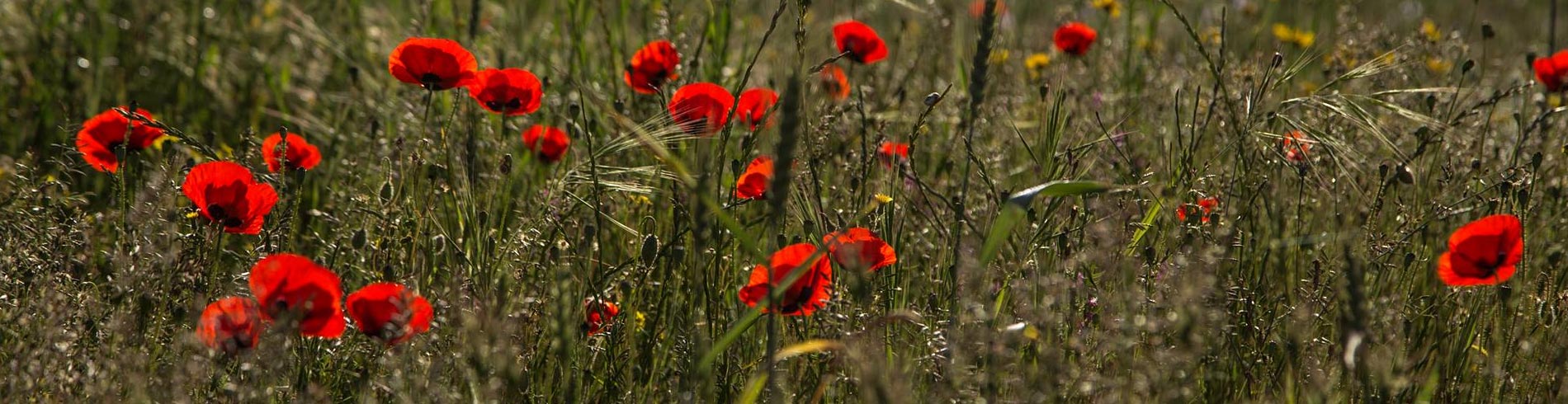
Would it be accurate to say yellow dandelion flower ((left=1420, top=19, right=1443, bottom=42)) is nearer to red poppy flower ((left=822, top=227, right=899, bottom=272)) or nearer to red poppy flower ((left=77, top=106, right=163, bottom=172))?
red poppy flower ((left=822, top=227, right=899, bottom=272))

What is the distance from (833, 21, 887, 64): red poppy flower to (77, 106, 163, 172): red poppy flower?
1.29 m

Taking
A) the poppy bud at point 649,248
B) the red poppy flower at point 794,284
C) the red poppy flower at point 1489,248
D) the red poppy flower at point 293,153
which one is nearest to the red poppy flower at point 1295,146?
the red poppy flower at point 1489,248

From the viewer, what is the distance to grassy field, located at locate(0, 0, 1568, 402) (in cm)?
167

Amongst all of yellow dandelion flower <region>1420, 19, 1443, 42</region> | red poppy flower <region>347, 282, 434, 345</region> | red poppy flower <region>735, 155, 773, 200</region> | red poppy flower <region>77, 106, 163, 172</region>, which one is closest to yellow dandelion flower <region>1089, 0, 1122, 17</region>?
yellow dandelion flower <region>1420, 19, 1443, 42</region>

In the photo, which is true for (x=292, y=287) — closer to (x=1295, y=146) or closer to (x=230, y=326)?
(x=230, y=326)

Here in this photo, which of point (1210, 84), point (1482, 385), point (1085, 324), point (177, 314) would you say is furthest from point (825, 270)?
point (1210, 84)

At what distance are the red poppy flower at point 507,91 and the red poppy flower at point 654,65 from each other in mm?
316

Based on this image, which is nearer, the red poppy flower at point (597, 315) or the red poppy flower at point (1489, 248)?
the red poppy flower at point (1489, 248)

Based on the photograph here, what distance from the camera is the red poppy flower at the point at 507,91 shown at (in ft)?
7.54

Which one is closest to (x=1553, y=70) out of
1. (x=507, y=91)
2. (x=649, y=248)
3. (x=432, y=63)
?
(x=649, y=248)

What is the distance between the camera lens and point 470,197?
2045 millimetres

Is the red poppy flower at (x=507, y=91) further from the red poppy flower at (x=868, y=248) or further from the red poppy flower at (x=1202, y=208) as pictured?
the red poppy flower at (x=1202, y=208)

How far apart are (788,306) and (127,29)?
274 cm

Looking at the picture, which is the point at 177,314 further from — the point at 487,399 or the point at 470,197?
the point at 487,399
